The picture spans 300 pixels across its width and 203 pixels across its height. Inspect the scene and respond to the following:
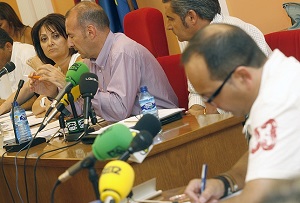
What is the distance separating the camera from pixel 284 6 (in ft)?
12.8

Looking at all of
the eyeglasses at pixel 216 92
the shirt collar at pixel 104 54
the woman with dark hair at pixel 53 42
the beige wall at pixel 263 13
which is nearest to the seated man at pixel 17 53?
the woman with dark hair at pixel 53 42

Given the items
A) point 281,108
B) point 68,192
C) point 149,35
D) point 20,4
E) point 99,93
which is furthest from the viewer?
point 20,4

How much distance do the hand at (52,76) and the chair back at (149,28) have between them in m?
0.96

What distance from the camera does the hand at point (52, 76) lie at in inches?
138

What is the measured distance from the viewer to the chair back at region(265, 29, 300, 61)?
2.95 metres

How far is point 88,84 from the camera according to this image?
2643 millimetres

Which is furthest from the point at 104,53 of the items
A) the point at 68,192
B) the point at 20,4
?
the point at 20,4

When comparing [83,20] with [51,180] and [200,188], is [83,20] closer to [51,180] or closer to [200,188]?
[51,180]

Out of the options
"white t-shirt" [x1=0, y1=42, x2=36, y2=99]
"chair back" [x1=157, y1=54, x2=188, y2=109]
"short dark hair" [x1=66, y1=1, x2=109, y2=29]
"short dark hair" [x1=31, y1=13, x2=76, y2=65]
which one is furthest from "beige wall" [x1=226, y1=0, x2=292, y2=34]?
"white t-shirt" [x1=0, y1=42, x2=36, y2=99]

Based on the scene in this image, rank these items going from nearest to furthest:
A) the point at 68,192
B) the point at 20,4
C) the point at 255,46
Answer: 1. the point at 255,46
2. the point at 68,192
3. the point at 20,4

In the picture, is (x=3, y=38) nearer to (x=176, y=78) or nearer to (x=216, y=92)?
(x=176, y=78)

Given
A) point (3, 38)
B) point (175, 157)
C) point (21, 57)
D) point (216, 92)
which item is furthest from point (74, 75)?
point (3, 38)

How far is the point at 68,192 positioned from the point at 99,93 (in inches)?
29.0

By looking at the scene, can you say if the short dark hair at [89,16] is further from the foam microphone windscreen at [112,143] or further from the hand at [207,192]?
the foam microphone windscreen at [112,143]
